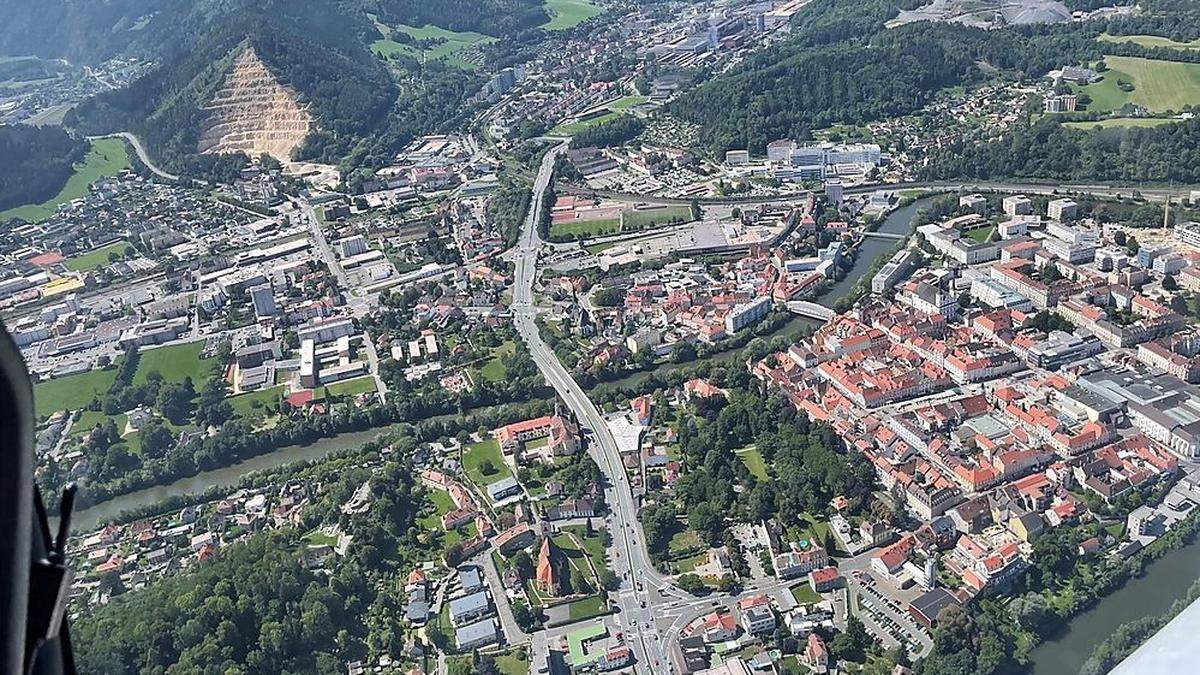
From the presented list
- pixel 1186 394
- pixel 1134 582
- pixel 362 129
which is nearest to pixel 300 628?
pixel 1134 582

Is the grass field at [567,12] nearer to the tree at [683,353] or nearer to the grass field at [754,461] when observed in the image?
the tree at [683,353]

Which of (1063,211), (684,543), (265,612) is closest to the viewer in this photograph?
(265,612)

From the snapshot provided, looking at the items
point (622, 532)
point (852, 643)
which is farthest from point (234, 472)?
point (852, 643)

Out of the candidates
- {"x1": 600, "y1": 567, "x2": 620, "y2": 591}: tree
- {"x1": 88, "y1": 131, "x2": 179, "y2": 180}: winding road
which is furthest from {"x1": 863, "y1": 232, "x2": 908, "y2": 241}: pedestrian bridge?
{"x1": 88, "y1": 131, "x2": 179, "y2": 180}: winding road

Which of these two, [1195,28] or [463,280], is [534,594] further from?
[1195,28]

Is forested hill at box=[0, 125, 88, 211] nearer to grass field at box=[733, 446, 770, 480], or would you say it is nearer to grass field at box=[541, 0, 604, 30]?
grass field at box=[541, 0, 604, 30]

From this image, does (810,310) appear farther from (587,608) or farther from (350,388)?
(587,608)

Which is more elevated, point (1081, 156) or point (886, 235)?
point (1081, 156)
